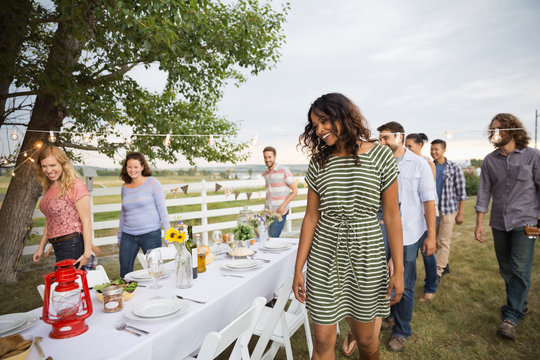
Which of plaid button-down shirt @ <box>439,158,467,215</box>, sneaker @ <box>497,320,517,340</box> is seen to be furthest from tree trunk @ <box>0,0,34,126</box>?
sneaker @ <box>497,320,517,340</box>

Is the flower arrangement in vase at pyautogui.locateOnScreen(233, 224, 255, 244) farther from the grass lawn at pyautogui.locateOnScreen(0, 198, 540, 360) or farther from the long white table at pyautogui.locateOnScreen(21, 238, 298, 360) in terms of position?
the grass lawn at pyautogui.locateOnScreen(0, 198, 540, 360)

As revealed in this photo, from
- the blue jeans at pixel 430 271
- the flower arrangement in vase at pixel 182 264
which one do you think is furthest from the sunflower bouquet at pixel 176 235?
the blue jeans at pixel 430 271

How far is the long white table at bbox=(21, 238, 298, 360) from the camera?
3.88ft

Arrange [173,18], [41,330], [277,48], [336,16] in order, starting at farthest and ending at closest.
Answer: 1. [336,16]
2. [277,48]
3. [173,18]
4. [41,330]

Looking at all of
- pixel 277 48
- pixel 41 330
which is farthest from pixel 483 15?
pixel 41 330

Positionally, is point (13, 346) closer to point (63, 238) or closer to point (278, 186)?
point (63, 238)

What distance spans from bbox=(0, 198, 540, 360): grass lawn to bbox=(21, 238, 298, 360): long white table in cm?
102

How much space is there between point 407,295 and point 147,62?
5.45 metres

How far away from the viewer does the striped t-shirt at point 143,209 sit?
314 cm

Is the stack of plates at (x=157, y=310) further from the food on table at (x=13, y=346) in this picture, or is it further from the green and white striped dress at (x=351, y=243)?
the green and white striped dress at (x=351, y=243)

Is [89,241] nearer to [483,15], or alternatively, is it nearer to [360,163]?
[360,163]

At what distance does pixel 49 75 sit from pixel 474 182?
16.2 m

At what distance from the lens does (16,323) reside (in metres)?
1.39

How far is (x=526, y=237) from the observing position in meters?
2.67
